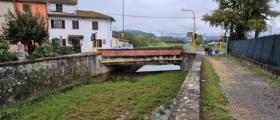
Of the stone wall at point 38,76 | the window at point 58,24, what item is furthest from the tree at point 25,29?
the window at point 58,24

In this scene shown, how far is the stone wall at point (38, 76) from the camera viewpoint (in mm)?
16219

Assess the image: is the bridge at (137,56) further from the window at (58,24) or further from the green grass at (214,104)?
the green grass at (214,104)

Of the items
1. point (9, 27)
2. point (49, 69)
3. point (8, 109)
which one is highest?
point (9, 27)

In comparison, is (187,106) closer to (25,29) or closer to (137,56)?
(25,29)

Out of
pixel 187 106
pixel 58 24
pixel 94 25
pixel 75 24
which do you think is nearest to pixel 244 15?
pixel 94 25

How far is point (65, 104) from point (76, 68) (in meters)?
11.9

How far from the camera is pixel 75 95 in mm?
18000

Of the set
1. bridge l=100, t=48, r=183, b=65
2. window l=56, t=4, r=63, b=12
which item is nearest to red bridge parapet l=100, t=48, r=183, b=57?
bridge l=100, t=48, r=183, b=65

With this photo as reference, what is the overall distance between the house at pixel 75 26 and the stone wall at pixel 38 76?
13.9 m

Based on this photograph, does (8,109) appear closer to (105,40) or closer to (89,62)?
(89,62)

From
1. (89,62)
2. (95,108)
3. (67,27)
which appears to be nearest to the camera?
(95,108)

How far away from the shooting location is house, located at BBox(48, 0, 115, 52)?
4212cm

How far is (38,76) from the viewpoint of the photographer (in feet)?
64.4

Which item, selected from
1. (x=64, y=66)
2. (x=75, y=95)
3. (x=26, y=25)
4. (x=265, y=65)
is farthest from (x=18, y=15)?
(x=265, y=65)
